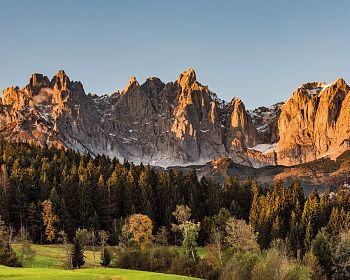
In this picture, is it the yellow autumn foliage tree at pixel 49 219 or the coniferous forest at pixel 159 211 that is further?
the yellow autumn foliage tree at pixel 49 219

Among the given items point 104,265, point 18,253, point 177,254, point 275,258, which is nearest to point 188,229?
point 177,254

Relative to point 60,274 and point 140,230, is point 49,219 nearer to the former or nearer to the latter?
point 140,230

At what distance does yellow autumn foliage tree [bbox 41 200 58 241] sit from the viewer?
137 meters

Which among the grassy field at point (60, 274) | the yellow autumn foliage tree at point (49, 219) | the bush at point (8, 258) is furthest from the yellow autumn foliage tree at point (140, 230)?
the bush at point (8, 258)

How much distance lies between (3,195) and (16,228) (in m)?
10.4

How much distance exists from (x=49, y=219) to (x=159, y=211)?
4373cm

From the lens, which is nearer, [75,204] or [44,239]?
[44,239]

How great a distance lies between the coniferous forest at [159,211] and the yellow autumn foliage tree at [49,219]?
0.35 feet

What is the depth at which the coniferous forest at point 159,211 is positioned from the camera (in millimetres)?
119562

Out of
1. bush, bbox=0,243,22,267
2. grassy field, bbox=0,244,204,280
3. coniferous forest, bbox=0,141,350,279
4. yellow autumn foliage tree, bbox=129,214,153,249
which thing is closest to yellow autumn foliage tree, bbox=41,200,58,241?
coniferous forest, bbox=0,141,350,279

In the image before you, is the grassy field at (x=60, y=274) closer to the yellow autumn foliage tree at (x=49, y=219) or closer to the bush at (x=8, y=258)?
the bush at (x=8, y=258)

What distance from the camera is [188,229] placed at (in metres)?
99.6

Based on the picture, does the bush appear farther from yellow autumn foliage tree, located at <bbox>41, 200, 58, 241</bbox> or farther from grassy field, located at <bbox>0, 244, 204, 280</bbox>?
yellow autumn foliage tree, located at <bbox>41, 200, 58, 241</bbox>

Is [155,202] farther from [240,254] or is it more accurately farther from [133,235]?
[240,254]
